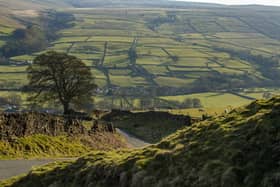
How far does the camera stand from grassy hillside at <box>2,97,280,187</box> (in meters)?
20.7

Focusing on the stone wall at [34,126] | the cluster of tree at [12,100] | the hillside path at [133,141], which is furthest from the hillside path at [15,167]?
the cluster of tree at [12,100]

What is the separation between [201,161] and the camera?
22.5 metres

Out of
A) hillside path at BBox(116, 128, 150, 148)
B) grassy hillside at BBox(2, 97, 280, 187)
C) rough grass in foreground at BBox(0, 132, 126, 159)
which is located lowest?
hillside path at BBox(116, 128, 150, 148)

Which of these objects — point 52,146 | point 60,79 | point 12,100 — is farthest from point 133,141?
point 12,100

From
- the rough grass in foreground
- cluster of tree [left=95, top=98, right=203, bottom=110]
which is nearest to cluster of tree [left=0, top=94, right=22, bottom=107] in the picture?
cluster of tree [left=95, top=98, right=203, bottom=110]

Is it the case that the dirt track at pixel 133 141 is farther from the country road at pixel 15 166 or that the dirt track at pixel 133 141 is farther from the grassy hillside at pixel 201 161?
the grassy hillside at pixel 201 161

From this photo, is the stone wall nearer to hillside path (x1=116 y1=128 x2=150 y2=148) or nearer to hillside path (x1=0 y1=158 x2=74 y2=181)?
hillside path (x1=0 y1=158 x2=74 y2=181)

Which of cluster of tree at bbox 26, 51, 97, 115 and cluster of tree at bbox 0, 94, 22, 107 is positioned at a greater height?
cluster of tree at bbox 26, 51, 97, 115

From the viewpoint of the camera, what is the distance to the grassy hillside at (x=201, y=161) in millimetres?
20672

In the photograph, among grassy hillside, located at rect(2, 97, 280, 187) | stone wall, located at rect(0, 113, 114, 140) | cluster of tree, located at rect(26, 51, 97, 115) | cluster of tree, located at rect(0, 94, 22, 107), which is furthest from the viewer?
cluster of tree, located at rect(0, 94, 22, 107)

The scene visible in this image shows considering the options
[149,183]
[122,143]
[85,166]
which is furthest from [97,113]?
[149,183]

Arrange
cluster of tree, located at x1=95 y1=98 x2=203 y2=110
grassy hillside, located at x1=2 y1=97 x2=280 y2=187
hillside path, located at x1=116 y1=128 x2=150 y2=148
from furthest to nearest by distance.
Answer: cluster of tree, located at x1=95 y1=98 x2=203 y2=110
hillside path, located at x1=116 y1=128 x2=150 y2=148
grassy hillside, located at x1=2 y1=97 x2=280 y2=187

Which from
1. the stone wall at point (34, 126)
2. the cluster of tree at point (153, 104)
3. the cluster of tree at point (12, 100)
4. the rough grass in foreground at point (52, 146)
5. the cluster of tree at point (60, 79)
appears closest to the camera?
the rough grass in foreground at point (52, 146)

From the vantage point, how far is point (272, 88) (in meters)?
171
